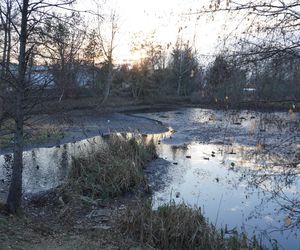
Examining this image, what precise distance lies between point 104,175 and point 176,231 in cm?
484

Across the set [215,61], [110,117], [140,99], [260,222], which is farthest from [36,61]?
[140,99]

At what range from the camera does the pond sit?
5381 millimetres

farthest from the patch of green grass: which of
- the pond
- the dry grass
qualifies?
the dry grass

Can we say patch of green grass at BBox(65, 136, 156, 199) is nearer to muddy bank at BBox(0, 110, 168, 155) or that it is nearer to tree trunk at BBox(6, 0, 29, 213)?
muddy bank at BBox(0, 110, 168, 155)

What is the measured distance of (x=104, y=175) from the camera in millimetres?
12789

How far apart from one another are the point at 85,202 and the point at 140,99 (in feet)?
132

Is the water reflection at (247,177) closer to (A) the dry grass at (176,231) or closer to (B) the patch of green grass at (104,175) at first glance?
(B) the patch of green grass at (104,175)

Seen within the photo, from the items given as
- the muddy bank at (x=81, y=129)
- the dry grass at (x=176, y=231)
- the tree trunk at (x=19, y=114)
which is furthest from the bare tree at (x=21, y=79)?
the muddy bank at (x=81, y=129)

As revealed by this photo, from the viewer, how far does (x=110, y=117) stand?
36.6m

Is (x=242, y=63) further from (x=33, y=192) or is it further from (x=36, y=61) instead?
(x=33, y=192)

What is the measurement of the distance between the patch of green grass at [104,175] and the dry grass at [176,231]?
11.3 feet

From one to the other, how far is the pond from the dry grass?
1112 mm

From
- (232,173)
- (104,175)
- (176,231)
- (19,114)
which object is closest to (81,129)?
(232,173)

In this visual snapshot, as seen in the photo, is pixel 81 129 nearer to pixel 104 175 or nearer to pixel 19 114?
pixel 104 175
